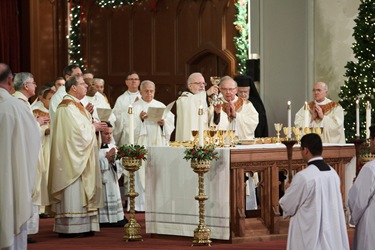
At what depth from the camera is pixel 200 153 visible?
10.8m

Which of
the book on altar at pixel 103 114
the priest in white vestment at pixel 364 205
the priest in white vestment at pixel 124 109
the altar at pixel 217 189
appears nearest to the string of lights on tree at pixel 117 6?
the priest in white vestment at pixel 124 109

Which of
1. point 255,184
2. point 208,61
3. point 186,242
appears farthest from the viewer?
point 208,61

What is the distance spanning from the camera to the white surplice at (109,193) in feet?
42.0

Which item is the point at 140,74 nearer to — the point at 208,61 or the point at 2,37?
the point at 208,61

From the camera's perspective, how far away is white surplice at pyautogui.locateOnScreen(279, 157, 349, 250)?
8477 mm

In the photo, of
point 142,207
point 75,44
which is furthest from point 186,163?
point 75,44

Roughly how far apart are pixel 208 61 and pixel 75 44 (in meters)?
3.37

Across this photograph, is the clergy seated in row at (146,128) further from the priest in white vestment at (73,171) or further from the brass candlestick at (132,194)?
the brass candlestick at (132,194)

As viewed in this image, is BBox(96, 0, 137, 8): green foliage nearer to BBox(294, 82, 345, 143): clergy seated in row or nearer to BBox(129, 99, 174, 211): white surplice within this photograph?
BBox(129, 99, 174, 211): white surplice

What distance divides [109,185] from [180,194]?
1601mm

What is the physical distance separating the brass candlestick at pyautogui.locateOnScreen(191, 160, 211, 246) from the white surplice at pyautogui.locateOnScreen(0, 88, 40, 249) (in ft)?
8.89

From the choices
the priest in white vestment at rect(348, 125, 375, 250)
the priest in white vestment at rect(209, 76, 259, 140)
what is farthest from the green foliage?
the priest in white vestment at rect(348, 125, 375, 250)

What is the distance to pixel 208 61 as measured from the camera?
738 inches

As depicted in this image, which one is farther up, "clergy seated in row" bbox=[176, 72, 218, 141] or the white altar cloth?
"clergy seated in row" bbox=[176, 72, 218, 141]
